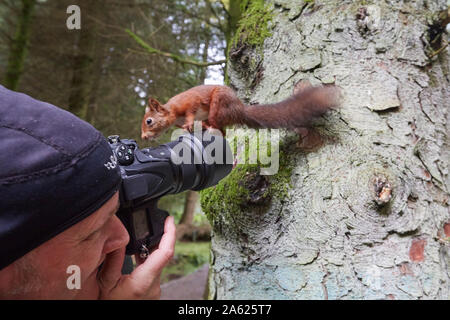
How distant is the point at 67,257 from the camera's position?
0.53 meters

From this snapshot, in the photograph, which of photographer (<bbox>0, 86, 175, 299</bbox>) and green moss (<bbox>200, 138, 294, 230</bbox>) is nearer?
photographer (<bbox>0, 86, 175, 299</bbox>)

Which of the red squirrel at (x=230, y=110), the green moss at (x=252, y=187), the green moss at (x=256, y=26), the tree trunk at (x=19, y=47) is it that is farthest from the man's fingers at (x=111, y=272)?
the tree trunk at (x=19, y=47)

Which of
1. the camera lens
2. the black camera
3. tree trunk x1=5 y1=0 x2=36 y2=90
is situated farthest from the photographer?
tree trunk x1=5 y1=0 x2=36 y2=90

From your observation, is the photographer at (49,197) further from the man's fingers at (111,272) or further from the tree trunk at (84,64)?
the tree trunk at (84,64)

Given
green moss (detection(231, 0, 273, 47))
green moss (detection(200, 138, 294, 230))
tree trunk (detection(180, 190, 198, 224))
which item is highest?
green moss (detection(231, 0, 273, 47))

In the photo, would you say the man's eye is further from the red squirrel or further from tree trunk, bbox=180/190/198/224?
tree trunk, bbox=180/190/198/224

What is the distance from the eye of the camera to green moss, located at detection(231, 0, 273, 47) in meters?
0.94

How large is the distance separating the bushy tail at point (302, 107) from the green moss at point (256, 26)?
0.23 m

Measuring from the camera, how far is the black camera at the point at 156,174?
2.29 feet

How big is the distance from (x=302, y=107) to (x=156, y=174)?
0.35m

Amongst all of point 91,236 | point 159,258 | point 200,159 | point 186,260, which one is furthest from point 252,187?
point 186,260

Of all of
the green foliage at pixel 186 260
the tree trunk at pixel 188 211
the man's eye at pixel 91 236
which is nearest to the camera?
the man's eye at pixel 91 236

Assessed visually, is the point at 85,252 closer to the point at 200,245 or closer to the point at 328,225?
the point at 328,225

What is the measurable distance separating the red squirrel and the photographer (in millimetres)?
399
